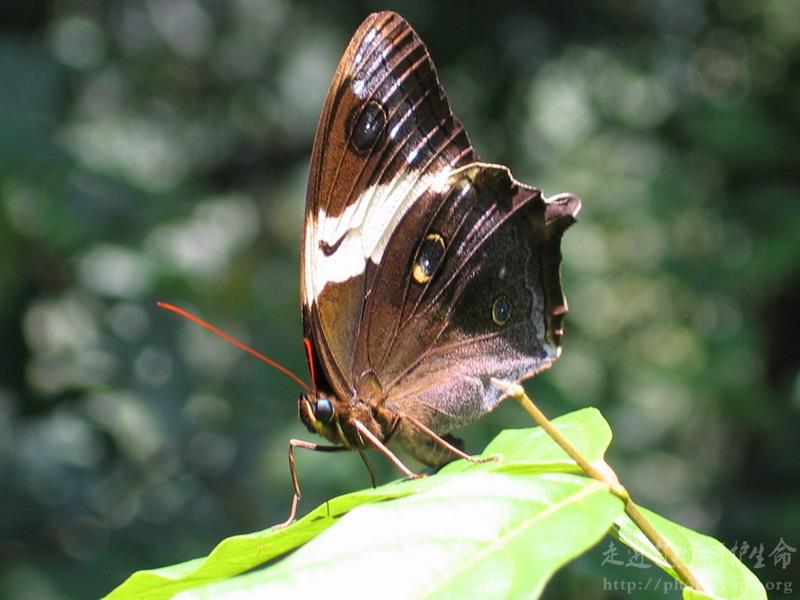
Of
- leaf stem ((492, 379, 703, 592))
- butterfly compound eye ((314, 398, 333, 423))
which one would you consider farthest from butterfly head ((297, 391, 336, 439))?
leaf stem ((492, 379, 703, 592))

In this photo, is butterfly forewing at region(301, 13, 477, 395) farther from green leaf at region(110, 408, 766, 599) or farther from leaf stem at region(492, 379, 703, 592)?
leaf stem at region(492, 379, 703, 592)

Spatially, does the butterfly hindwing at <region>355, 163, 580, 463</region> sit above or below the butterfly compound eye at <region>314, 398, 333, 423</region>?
above

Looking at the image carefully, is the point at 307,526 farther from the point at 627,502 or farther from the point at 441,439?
the point at 441,439

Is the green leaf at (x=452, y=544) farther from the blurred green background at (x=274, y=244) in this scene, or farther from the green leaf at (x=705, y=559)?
the blurred green background at (x=274, y=244)

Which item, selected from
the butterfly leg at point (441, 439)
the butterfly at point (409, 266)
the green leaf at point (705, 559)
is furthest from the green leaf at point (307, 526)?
the butterfly at point (409, 266)

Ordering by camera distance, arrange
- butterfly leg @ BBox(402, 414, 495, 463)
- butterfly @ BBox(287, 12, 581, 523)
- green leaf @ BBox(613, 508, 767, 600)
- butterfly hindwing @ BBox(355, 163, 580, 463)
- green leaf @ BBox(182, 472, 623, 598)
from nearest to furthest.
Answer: green leaf @ BBox(182, 472, 623, 598) < green leaf @ BBox(613, 508, 767, 600) < butterfly leg @ BBox(402, 414, 495, 463) < butterfly @ BBox(287, 12, 581, 523) < butterfly hindwing @ BBox(355, 163, 580, 463)

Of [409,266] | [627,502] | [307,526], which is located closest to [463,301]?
[409,266]
